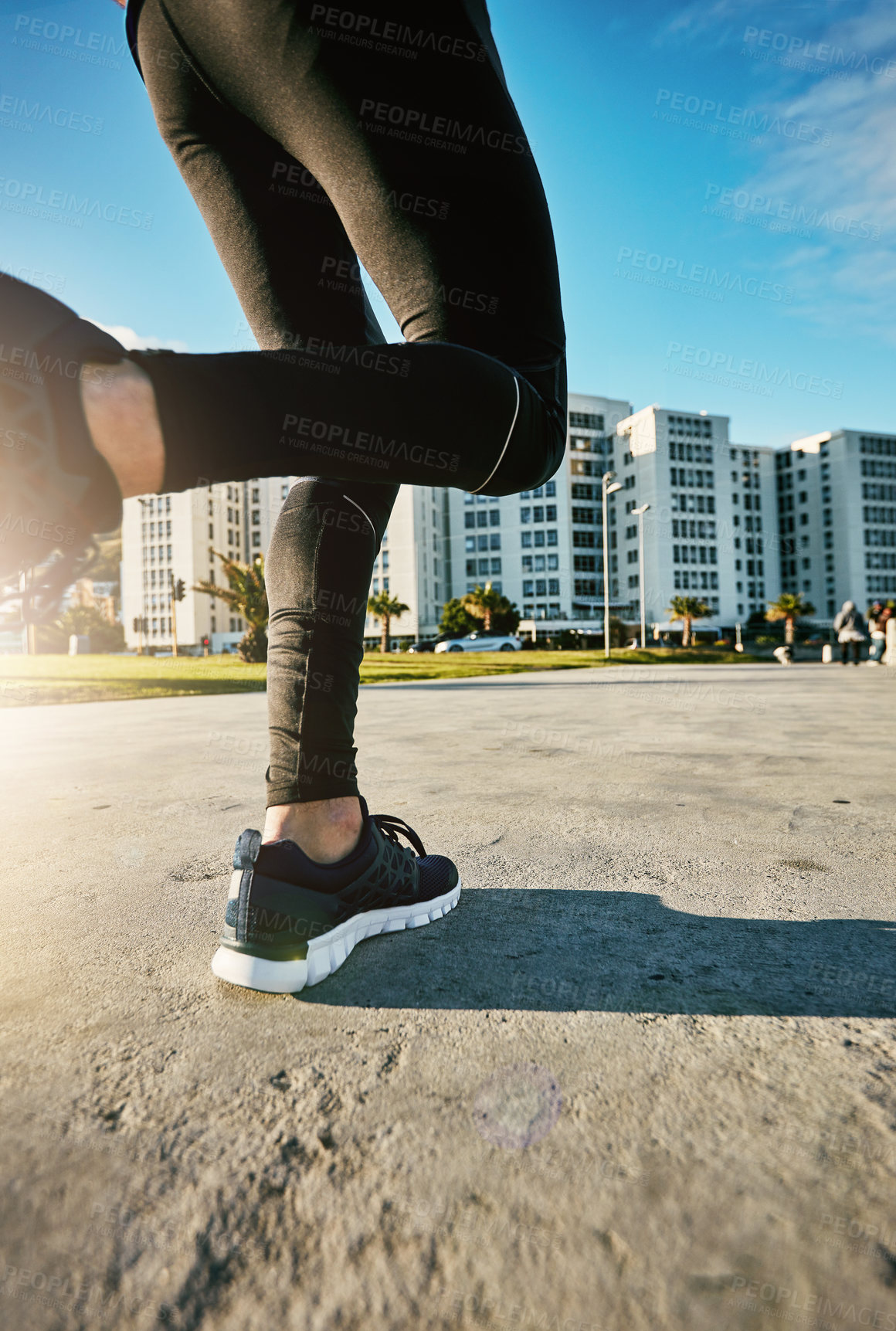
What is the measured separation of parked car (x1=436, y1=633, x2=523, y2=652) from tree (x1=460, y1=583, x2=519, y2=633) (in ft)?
15.0

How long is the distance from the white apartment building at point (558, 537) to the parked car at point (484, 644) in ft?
65.3

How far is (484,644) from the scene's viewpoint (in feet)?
151

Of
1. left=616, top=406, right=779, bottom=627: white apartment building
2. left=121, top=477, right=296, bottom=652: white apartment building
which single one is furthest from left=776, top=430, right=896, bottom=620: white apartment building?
left=121, top=477, right=296, bottom=652: white apartment building

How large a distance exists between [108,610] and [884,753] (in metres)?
74.7

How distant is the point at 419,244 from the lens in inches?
43.5

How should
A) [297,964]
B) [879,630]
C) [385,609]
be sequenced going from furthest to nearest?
[385,609] → [879,630] → [297,964]

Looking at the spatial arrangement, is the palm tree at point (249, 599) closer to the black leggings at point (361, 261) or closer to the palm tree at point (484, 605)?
the black leggings at point (361, 261)

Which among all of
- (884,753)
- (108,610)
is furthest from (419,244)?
(108,610)

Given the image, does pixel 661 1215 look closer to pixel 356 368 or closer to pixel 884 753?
pixel 356 368

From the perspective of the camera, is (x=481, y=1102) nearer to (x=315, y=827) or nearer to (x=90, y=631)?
(x=315, y=827)

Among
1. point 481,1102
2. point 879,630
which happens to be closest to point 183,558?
point 879,630

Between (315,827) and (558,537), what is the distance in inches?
2681

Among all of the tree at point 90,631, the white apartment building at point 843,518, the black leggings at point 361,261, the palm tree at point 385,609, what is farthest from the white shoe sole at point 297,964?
the white apartment building at point 843,518

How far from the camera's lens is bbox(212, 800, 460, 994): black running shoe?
0.95 m
